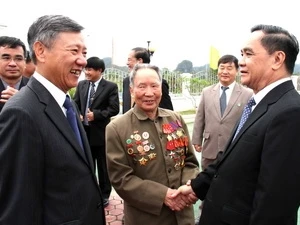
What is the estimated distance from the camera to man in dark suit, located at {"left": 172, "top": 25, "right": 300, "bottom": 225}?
57.8 inches

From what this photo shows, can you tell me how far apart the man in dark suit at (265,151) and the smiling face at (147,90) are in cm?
66

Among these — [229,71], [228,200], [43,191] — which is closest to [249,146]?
[228,200]

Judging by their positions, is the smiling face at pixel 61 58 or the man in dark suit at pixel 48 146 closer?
the man in dark suit at pixel 48 146

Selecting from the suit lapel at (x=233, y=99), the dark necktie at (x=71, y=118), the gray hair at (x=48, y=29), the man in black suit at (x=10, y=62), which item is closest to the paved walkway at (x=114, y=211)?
the suit lapel at (x=233, y=99)

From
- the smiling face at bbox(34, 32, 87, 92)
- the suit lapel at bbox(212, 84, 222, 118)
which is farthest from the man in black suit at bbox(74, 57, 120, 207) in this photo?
the smiling face at bbox(34, 32, 87, 92)

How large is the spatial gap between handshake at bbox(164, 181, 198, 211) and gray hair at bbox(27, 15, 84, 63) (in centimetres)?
126

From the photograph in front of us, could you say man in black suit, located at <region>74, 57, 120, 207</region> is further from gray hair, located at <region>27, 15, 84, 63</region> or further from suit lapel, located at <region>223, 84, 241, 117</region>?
gray hair, located at <region>27, 15, 84, 63</region>

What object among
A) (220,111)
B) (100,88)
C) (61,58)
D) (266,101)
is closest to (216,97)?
(220,111)

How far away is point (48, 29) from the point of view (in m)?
1.48

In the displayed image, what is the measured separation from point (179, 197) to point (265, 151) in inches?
32.3

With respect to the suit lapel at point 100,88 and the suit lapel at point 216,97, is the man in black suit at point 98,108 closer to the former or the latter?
the suit lapel at point 100,88

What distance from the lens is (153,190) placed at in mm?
2092

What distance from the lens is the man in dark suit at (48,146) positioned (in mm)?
1250

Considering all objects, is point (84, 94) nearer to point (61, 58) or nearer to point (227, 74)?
point (227, 74)
